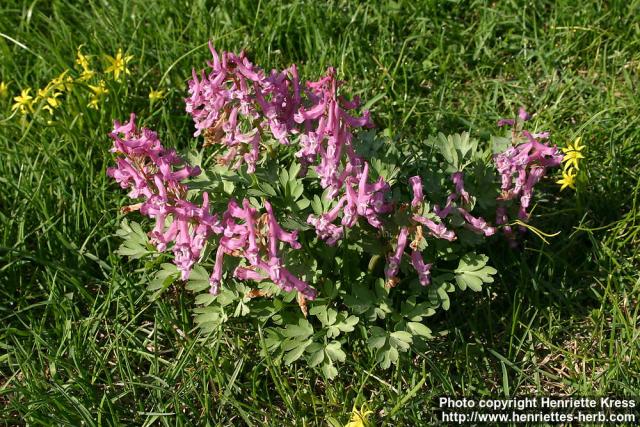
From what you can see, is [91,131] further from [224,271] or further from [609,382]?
[609,382]

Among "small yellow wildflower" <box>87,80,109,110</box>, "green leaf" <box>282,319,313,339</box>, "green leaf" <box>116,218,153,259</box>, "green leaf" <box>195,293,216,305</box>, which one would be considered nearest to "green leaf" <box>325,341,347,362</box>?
"green leaf" <box>282,319,313,339</box>

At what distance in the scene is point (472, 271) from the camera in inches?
134

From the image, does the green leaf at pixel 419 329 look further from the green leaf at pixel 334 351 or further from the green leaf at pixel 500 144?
the green leaf at pixel 500 144

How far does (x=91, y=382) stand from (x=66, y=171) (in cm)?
150

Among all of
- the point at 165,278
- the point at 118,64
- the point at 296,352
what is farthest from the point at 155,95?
the point at 296,352

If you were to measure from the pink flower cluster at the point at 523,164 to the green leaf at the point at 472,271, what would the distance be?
375 mm

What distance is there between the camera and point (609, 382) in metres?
3.33

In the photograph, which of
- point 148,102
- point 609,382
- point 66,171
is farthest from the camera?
point 148,102

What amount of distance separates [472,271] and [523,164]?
575mm

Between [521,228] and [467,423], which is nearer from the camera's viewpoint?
[467,423]

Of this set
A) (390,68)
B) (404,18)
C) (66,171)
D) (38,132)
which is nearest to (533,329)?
(390,68)

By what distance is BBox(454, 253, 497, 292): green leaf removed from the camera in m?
3.33

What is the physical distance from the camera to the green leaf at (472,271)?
3.33 metres

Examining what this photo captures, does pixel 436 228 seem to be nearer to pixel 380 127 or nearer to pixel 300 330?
pixel 300 330
